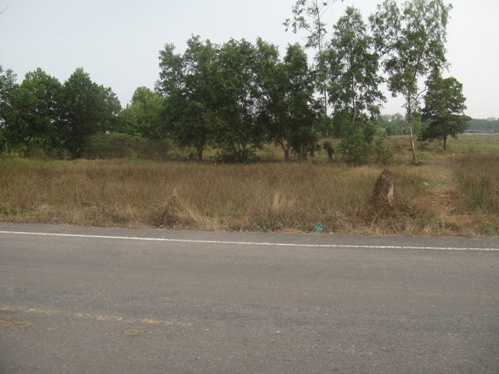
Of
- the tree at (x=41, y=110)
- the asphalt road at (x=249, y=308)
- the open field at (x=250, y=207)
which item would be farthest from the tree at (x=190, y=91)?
the asphalt road at (x=249, y=308)

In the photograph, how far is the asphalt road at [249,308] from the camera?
320 centimetres

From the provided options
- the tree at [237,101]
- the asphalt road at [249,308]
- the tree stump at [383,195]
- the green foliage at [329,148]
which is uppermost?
the tree at [237,101]

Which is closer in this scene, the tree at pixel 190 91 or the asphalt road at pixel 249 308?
the asphalt road at pixel 249 308

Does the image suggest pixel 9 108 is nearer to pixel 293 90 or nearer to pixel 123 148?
pixel 123 148

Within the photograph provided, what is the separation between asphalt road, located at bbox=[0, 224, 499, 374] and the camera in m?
3.20

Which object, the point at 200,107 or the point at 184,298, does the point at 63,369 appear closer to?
the point at 184,298

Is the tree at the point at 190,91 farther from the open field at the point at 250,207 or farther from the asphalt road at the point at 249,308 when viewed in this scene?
the asphalt road at the point at 249,308

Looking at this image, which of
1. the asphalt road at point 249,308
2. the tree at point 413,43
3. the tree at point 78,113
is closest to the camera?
the asphalt road at point 249,308

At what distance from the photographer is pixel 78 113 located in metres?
41.7

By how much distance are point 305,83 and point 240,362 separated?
2915 cm

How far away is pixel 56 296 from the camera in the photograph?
4492mm

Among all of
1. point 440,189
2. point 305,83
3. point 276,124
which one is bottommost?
point 440,189

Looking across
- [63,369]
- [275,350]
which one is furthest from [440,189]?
[63,369]

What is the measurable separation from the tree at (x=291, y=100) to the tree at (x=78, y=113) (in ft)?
69.4
